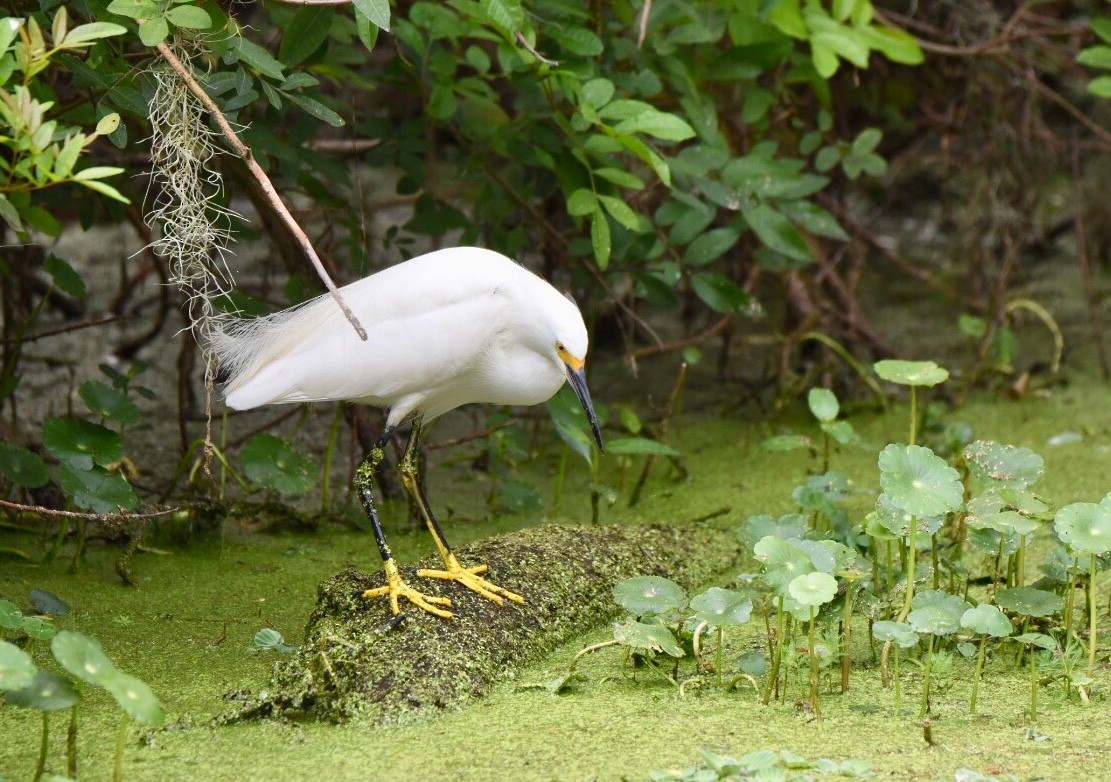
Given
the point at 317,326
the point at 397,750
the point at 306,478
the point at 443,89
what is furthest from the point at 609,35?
the point at 397,750

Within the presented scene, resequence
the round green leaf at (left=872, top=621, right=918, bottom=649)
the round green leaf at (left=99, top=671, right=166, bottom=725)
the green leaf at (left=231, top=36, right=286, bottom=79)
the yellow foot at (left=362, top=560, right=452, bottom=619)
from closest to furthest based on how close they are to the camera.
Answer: the round green leaf at (left=99, top=671, right=166, bottom=725)
the round green leaf at (left=872, top=621, right=918, bottom=649)
the green leaf at (left=231, top=36, right=286, bottom=79)
the yellow foot at (left=362, top=560, right=452, bottom=619)

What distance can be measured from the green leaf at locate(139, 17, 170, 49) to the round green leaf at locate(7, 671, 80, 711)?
964mm

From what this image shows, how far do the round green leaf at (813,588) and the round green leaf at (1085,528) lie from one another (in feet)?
1.40

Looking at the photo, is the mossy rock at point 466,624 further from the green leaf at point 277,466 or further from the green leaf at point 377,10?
the green leaf at point 377,10

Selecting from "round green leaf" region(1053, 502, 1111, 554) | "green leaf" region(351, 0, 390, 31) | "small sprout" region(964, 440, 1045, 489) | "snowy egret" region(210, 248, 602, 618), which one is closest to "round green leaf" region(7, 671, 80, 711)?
"snowy egret" region(210, 248, 602, 618)

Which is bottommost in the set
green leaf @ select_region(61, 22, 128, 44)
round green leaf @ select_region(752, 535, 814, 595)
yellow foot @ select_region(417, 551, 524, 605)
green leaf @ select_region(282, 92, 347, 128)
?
yellow foot @ select_region(417, 551, 524, 605)

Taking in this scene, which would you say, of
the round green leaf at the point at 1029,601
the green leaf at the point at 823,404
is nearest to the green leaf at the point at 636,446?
the green leaf at the point at 823,404

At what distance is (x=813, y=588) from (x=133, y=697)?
1.00 metres

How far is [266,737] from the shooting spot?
79.9 inches

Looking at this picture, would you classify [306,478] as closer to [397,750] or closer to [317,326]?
[317,326]

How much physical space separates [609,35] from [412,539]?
53.1 inches

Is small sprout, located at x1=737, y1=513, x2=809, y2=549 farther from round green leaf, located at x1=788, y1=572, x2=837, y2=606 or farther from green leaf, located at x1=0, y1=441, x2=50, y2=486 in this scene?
green leaf, located at x1=0, y1=441, x2=50, y2=486

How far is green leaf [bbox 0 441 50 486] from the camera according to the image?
2748mm

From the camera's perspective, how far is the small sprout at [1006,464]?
8.12 feet
